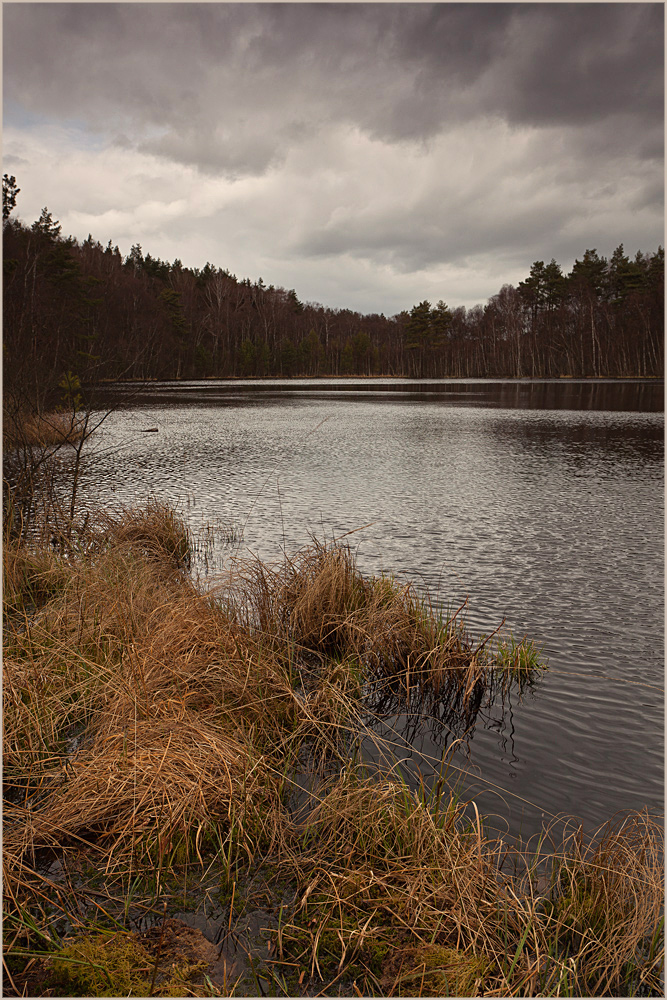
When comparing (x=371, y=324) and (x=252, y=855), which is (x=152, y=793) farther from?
(x=371, y=324)

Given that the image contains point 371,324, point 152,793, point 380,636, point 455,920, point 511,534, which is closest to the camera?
point 455,920

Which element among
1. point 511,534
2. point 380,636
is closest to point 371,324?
point 511,534

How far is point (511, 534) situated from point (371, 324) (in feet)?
407

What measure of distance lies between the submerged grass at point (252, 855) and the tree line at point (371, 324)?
41336mm

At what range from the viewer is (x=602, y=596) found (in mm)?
8297

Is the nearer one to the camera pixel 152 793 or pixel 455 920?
pixel 455 920

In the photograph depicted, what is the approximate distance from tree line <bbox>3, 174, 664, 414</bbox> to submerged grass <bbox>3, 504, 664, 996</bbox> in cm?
4134

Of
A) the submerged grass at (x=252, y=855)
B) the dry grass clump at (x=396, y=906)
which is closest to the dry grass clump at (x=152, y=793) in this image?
the submerged grass at (x=252, y=855)

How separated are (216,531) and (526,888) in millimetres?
8547

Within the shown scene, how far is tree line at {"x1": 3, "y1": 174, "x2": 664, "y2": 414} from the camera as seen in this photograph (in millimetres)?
69062

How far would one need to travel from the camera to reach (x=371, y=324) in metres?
130

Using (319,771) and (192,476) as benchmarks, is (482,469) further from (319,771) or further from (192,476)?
(319,771)

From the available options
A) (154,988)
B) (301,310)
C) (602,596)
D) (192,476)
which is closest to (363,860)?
(154,988)

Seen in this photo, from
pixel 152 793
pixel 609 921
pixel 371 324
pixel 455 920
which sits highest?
pixel 371 324
